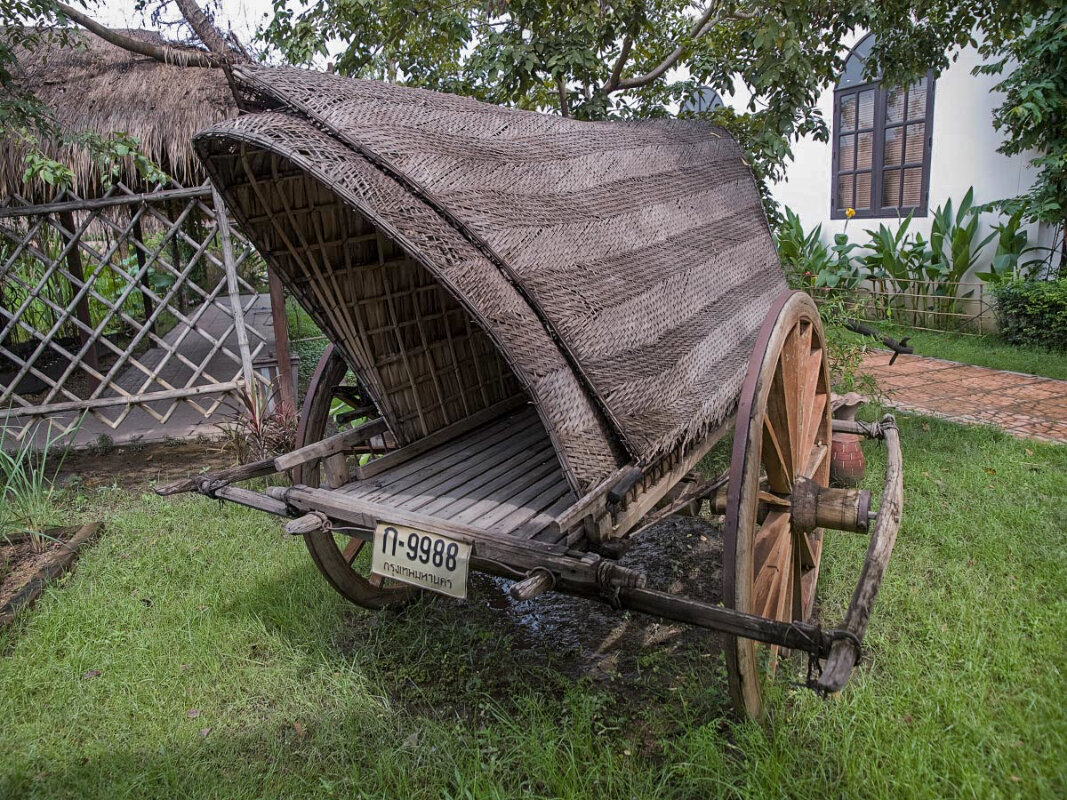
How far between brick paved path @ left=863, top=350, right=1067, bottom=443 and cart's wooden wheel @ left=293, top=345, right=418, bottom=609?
4147mm

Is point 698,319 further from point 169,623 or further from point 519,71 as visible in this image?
point 519,71

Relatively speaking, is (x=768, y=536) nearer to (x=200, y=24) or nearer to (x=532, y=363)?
(x=532, y=363)

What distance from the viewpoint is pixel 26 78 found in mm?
5641

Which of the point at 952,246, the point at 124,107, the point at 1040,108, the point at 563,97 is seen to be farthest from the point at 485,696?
the point at 952,246

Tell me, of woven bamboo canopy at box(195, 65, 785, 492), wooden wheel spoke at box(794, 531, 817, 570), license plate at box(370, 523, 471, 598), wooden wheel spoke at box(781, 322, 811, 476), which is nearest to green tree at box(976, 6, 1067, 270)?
woven bamboo canopy at box(195, 65, 785, 492)

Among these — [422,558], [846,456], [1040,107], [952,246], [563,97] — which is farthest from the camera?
[952,246]

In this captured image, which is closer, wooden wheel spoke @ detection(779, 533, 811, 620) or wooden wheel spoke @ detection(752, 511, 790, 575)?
wooden wheel spoke @ detection(752, 511, 790, 575)

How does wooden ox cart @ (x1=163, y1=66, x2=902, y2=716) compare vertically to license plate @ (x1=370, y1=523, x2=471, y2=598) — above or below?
above

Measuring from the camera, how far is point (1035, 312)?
7.26 m

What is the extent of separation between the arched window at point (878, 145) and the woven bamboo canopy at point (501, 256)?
6.47m

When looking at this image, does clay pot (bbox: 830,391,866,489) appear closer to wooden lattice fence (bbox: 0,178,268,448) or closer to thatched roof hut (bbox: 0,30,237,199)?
wooden lattice fence (bbox: 0,178,268,448)

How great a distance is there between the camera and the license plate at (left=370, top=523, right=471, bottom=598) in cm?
210

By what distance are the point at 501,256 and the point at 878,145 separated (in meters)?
8.60

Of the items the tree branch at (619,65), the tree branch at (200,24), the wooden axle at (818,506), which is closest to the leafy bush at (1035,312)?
the tree branch at (619,65)
